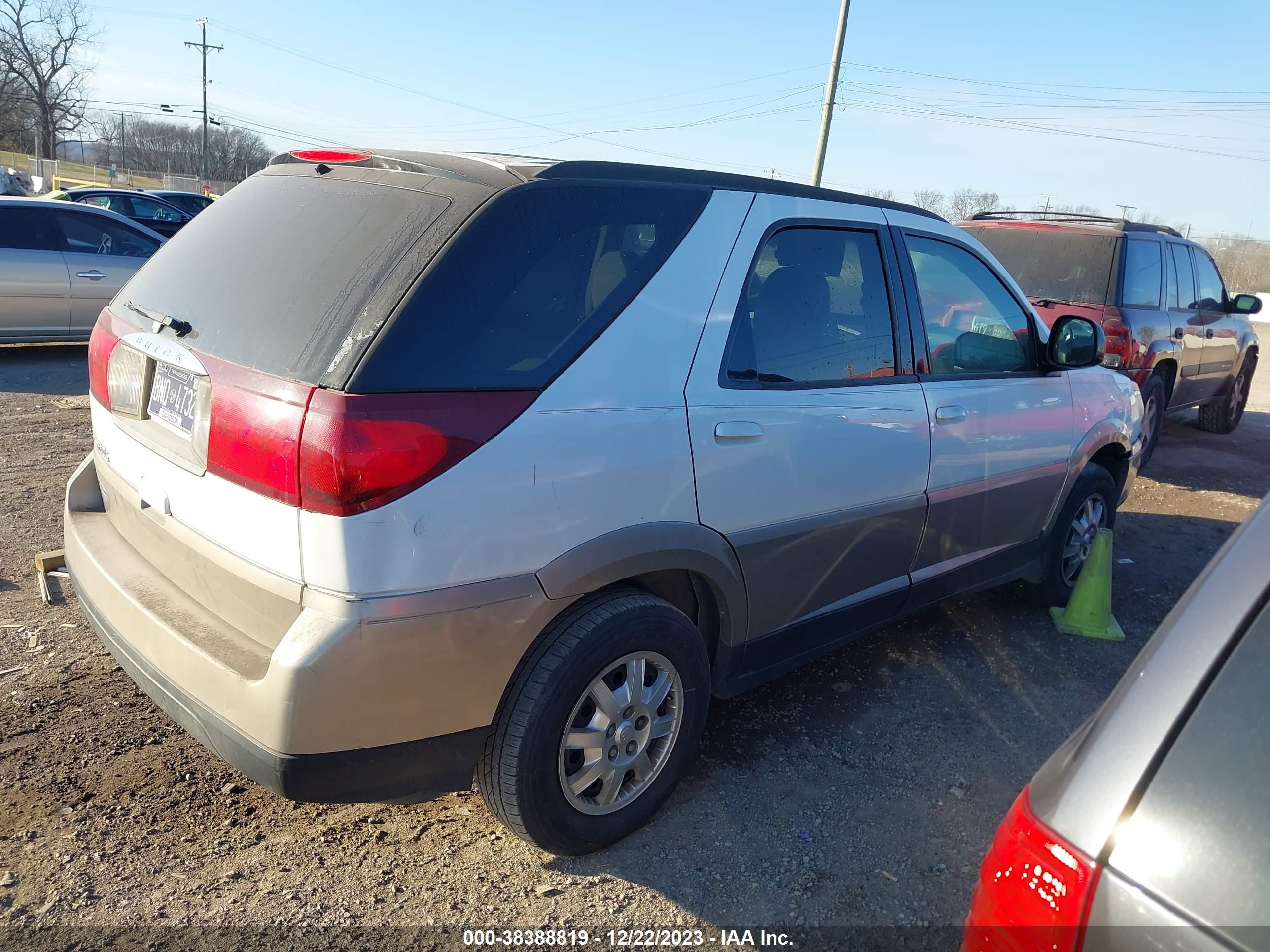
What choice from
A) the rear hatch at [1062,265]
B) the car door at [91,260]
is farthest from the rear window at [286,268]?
the car door at [91,260]

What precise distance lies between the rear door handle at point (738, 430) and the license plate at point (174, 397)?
1.40 m

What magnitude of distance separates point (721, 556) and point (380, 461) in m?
1.13

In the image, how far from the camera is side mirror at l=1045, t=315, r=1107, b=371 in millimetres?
4188

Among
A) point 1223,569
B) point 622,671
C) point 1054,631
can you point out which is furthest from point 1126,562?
point 1223,569

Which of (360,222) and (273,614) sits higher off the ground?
(360,222)

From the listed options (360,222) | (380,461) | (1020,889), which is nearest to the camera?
(1020,889)

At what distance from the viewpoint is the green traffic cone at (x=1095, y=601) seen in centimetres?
455

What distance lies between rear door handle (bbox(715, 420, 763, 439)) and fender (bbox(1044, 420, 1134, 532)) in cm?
235

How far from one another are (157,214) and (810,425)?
18490 millimetres

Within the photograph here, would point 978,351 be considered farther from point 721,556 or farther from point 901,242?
point 721,556

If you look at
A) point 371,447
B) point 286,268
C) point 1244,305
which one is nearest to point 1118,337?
point 1244,305

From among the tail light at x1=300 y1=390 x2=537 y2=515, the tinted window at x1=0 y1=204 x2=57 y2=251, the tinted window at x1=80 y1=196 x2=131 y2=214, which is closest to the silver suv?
the tail light at x1=300 y1=390 x2=537 y2=515

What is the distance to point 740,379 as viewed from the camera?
2.81 metres

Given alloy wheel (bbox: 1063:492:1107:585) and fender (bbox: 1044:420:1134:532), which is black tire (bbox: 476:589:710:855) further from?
alloy wheel (bbox: 1063:492:1107:585)
